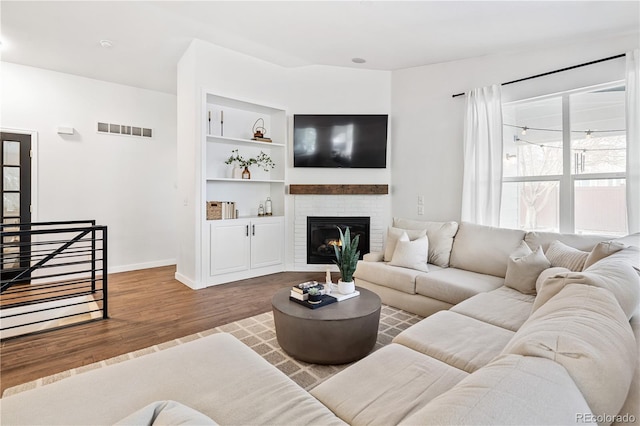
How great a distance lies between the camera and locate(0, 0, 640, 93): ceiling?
9.87 feet

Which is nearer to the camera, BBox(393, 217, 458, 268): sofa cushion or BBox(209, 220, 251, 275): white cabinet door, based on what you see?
BBox(393, 217, 458, 268): sofa cushion

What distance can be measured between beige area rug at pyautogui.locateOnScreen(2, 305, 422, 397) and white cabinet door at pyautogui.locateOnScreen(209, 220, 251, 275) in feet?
4.39

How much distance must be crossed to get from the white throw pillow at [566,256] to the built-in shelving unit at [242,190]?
3.35 m

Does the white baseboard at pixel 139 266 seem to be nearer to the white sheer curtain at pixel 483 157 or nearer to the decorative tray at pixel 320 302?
the decorative tray at pixel 320 302

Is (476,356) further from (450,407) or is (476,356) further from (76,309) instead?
(76,309)

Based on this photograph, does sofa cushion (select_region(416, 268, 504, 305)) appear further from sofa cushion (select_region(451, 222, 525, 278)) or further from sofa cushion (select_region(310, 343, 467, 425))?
sofa cushion (select_region(310, 343, 467, 425))

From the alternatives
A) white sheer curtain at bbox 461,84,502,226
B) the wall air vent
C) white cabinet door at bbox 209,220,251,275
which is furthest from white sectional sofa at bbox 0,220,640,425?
the wall air vent

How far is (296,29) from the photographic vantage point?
353 cm

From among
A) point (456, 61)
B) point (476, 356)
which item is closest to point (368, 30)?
point (456, 61)

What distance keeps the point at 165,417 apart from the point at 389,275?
276cm

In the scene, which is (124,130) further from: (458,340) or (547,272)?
(547,272)

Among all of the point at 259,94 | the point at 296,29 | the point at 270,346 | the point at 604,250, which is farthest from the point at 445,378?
the point at 259,94

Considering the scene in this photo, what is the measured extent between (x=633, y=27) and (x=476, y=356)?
3.59 meters

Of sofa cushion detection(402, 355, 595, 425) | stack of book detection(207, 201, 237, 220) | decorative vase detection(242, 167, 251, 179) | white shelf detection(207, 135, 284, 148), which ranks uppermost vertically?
white shelf detection(207, 135, 284, 148)
